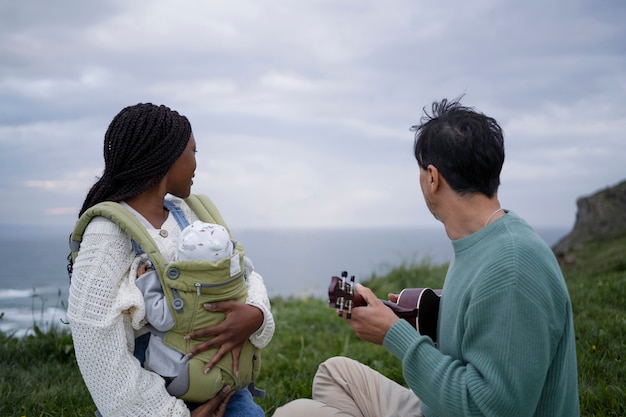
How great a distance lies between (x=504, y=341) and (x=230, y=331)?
4.02 feet

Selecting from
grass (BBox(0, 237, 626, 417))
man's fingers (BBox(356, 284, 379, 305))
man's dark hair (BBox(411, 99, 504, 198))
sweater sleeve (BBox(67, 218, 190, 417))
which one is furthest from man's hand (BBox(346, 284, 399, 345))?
grass (BBox(0, 237, 626, 417))

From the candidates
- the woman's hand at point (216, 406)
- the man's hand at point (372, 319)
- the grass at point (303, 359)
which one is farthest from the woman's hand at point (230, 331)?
the grass at point (303, 359)

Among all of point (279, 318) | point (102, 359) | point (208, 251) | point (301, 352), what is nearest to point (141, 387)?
point (102, 359)

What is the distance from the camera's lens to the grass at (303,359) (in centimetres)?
418

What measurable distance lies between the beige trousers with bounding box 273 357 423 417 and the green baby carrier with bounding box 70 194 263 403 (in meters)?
0.40

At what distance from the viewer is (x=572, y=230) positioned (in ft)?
44.6

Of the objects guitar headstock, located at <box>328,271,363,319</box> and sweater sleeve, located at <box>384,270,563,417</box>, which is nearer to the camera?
sweater sleeve, located at <box>384,270,563,417</box>

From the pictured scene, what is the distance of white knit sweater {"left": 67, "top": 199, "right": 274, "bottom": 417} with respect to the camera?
8.55 feet

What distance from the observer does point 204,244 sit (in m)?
2.65

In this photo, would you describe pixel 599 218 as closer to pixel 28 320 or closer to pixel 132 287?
pixel 28 320

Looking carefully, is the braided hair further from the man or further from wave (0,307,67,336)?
wave (0,307,67,336)

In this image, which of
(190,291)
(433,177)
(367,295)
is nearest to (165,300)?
(190,291)

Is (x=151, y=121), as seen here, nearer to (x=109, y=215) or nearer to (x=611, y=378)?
(x=109, y=215)

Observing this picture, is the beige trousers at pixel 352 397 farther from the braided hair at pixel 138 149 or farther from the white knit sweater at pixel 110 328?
the braided hair at pixel 138 149
